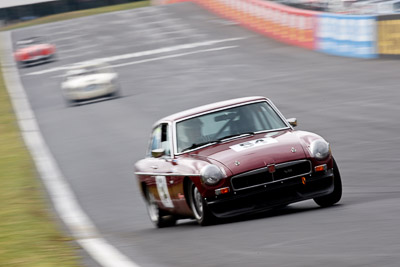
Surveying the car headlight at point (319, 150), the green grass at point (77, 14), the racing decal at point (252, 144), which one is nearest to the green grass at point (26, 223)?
the racing decal at point (252, 144)

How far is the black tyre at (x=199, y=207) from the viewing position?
8062 millimetres

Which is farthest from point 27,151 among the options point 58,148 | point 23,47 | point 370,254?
point 23,47

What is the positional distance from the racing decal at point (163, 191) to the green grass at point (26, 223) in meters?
1.16

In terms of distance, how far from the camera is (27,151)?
1838 centimetres

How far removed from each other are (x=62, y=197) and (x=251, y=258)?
23.0 ft

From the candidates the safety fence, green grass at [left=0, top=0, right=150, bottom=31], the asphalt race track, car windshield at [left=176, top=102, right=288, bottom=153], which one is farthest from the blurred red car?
car windshield at [left=176, top=102, right=288, bottom=153]

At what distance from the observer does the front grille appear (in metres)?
7.99

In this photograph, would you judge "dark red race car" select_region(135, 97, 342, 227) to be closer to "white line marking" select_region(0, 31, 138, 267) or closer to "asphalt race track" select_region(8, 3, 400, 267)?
"asphalt race track" select_region(8, 3, 400, 267)

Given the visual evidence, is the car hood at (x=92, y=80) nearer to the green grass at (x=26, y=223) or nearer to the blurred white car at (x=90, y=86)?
the blurred white car at (x=90, y=86)

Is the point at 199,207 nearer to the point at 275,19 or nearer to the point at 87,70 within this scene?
the point at 87,70

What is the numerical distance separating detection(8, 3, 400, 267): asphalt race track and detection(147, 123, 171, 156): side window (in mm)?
894

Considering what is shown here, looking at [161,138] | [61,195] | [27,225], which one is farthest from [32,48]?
[27,225]

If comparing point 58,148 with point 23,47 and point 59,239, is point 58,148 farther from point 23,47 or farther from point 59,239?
point 23,47

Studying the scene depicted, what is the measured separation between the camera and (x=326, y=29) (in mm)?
32375
